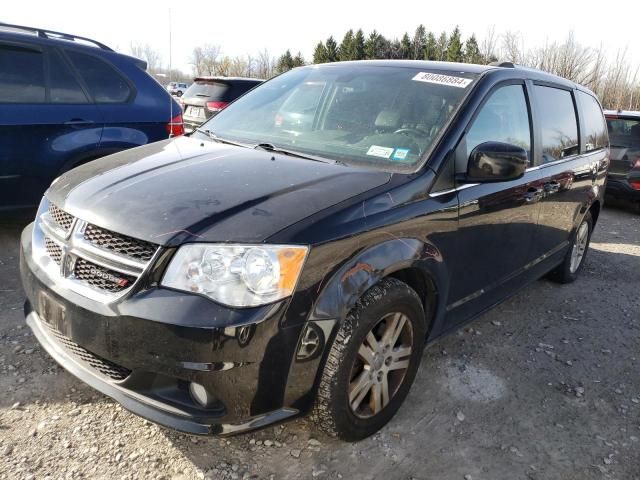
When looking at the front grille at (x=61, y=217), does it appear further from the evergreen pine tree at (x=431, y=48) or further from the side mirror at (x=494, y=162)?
the evergreen pine tree at (x=431, y=48)

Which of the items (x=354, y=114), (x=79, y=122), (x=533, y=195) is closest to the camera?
(x=354, y=114)

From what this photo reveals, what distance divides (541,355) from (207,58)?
128 feet

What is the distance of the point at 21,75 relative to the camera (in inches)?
170

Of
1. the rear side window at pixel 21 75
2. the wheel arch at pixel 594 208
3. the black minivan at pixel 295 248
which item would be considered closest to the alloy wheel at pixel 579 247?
the wheel arch at pixel 594 208

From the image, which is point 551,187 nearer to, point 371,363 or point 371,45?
point 371,363

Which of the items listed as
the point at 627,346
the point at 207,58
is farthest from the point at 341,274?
the point at 207,58

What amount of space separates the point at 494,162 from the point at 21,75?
381 cm

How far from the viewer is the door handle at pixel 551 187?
3.59m

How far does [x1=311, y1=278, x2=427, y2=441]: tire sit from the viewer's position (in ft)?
7.03

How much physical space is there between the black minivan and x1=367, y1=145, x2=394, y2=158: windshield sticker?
1 cm

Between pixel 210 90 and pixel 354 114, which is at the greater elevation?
pixel 354 114

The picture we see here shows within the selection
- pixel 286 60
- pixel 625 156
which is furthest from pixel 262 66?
pixel 625 156

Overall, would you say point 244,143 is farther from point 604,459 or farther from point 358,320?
point 604,459

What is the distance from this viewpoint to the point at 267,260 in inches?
75.4
